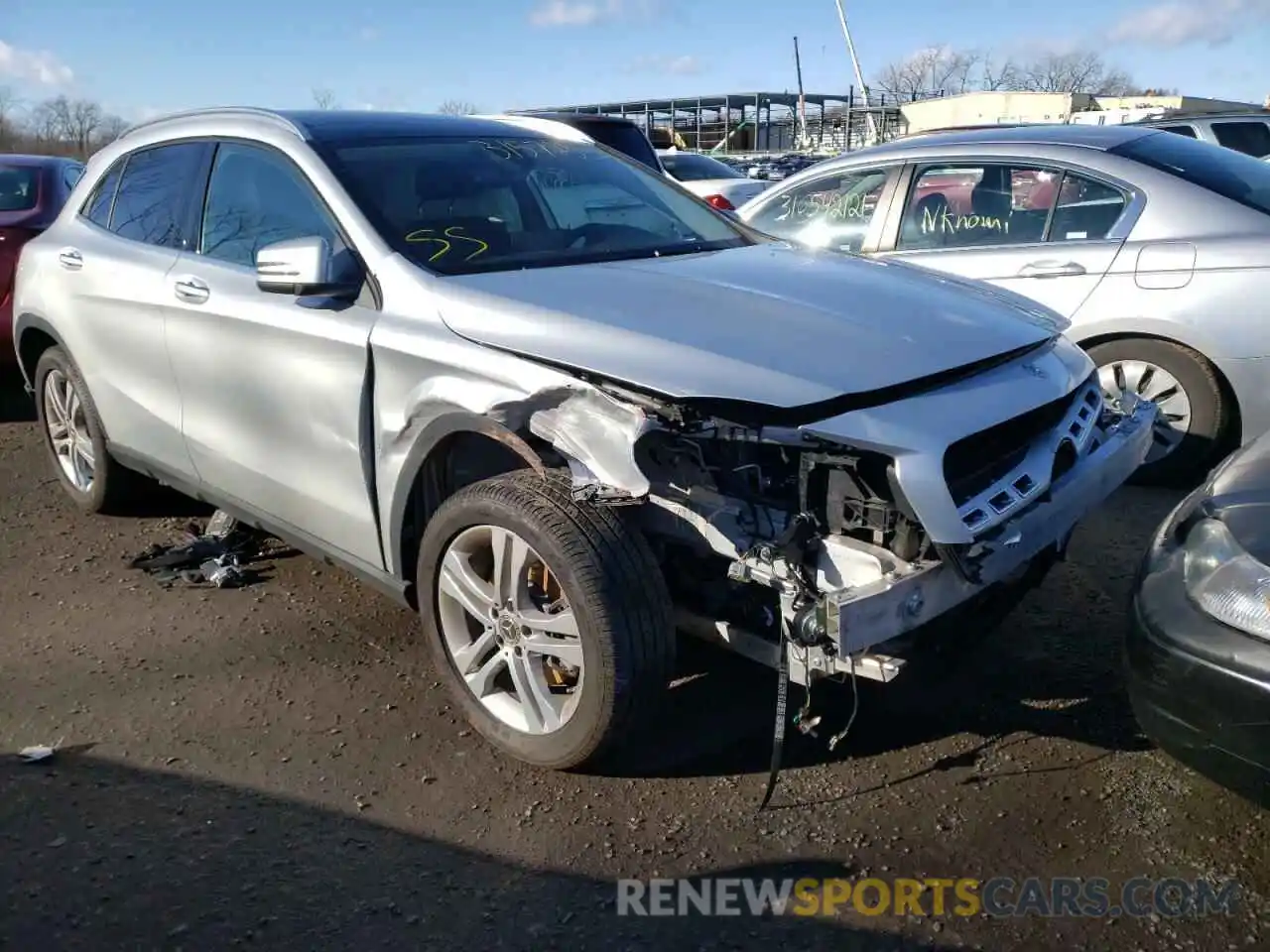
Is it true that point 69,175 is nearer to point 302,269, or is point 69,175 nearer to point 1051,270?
point 302,269

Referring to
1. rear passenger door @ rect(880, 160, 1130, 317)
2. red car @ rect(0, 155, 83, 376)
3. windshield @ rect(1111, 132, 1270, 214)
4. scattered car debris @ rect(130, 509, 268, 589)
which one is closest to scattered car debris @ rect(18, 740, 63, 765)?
scattered car debris @ rect(130, 509, 268, 589)

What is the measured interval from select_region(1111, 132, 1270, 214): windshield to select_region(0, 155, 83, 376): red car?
6221 millimetres

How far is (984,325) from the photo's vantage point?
9.95 feet

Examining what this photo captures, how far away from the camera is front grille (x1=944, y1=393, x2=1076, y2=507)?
2615mm

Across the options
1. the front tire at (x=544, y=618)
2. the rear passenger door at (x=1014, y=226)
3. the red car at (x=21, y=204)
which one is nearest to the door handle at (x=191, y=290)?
the front tire at (x=544, y=618)

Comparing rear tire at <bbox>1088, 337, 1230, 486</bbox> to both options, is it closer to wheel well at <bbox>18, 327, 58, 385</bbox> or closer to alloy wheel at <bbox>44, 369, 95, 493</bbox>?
alloy wheel at <bbox>44, 369, 95, 493</bbox>

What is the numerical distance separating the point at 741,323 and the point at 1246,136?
11.1 metres

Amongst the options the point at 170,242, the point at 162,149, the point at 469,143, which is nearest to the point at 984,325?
the point at 469,143

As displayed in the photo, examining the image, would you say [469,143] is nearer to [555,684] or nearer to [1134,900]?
[555,684]

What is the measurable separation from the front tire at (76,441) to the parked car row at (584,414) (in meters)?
0.69

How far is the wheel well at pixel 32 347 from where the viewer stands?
5180 millimetres

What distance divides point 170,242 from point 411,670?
1941mm

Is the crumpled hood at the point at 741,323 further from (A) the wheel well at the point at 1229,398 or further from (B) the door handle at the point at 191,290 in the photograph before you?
(A) the wheel well at the point at 1229,398

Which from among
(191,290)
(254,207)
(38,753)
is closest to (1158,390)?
(254,207)
